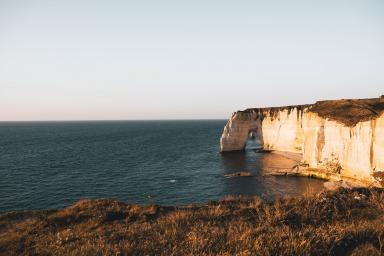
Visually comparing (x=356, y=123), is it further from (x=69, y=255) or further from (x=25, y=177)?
(x=25, y=177)

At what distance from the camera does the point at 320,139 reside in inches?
1593

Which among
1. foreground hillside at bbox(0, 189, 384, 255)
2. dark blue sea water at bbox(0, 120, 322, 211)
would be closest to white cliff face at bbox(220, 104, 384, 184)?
dark blue sea water at bbox(0, 120, 322, 211)

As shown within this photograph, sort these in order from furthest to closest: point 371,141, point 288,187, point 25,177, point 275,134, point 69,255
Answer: point 275,134 → point 25,177 → point 288,187 → point 371,141 → point 69,255

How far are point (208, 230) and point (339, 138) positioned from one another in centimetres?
3326

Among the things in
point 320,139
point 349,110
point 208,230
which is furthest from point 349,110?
point 208,230

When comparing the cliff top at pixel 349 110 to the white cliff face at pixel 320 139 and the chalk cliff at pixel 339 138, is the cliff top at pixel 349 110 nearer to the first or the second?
the chalk cliff at pixel 339 138

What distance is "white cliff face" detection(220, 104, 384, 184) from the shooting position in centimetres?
3056

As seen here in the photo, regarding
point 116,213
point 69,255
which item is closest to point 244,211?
point 116,213

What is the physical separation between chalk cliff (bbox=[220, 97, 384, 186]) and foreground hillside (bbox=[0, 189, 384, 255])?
17931mm

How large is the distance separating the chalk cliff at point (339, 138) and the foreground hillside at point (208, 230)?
17931 millimetres

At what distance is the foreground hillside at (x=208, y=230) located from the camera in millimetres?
7344

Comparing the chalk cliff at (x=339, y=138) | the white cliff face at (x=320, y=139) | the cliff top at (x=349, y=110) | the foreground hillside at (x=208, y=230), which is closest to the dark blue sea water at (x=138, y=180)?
the chalk cliff at (x=339, y=138)

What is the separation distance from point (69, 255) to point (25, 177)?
1727 inches

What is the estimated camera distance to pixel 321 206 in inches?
468
